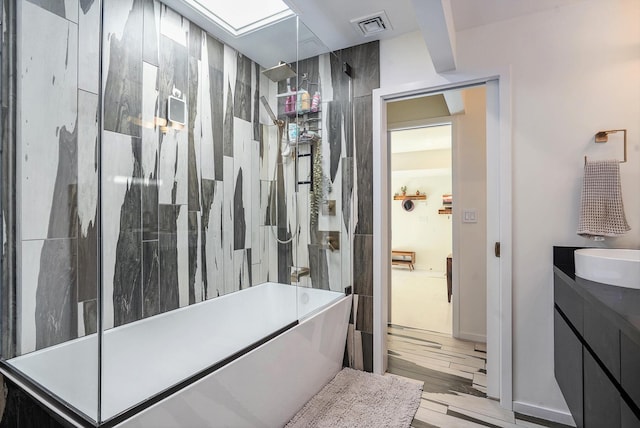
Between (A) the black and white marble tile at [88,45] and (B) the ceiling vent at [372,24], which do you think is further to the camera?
(B) the ceiling vent at [372,24]

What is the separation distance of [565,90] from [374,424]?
2357 millimetres

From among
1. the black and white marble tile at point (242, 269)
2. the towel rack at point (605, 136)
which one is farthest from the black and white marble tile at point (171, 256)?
the towel rack at point (605, 136)

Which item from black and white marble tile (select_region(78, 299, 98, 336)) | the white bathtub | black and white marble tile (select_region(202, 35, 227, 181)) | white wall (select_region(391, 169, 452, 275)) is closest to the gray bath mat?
the white bathtub

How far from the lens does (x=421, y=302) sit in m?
4.60

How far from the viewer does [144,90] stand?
204 centimetres

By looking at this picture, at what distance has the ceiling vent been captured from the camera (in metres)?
2.15

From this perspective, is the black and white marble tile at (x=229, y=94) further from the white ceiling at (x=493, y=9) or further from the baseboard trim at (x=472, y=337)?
the baseboard trim at (x=472, y=337)

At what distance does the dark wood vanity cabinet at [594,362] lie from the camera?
96 centimetres

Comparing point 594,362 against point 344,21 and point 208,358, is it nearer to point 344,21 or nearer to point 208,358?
point 208,358

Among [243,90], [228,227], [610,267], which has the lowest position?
[610,267]

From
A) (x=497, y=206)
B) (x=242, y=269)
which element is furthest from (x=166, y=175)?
(x=497, y=206)

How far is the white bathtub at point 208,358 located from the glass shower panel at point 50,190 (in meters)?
0.10

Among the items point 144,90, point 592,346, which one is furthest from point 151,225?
point 592,346

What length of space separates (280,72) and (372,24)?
930 millimetres
